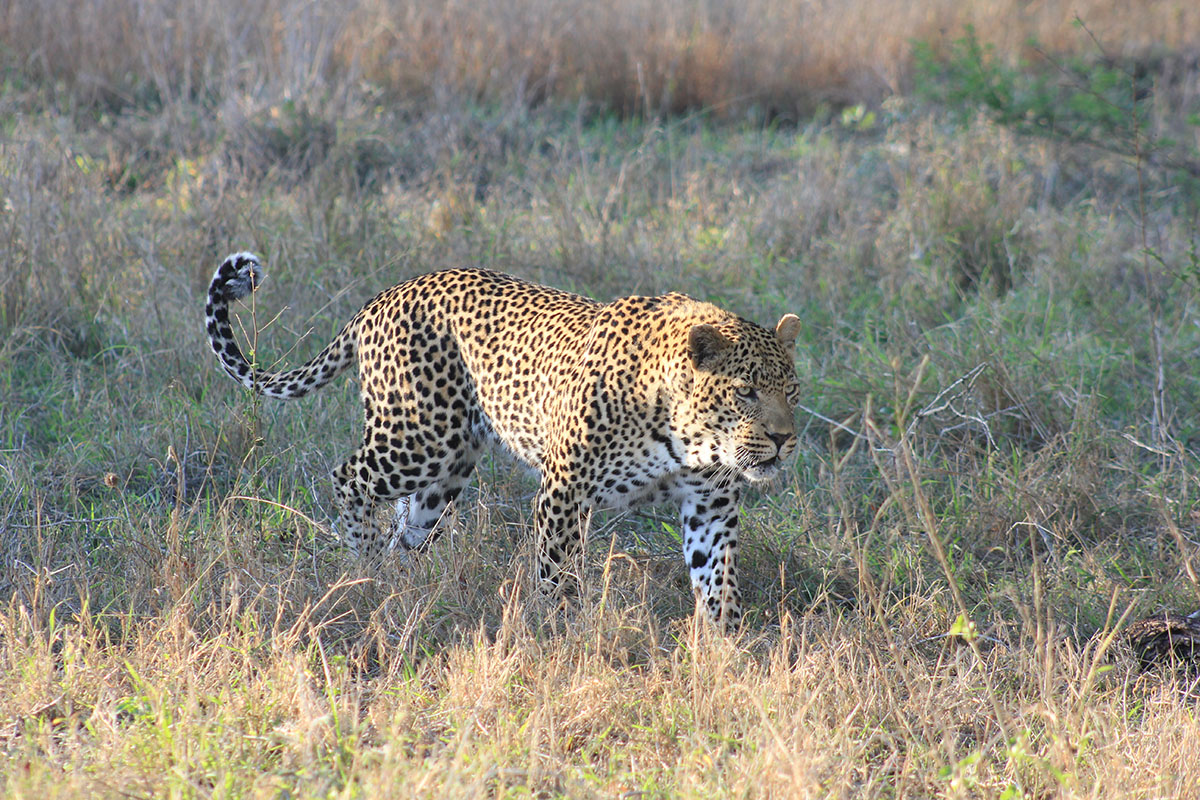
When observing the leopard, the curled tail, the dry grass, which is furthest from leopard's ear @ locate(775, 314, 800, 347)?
the dry grass

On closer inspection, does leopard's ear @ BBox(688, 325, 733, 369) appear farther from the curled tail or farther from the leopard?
the curled tail

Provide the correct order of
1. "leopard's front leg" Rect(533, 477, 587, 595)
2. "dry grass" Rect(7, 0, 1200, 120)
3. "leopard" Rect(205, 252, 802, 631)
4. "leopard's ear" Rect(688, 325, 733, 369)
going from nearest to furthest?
1. "leopard's ear" Rect(688, 325, 733, 369)
2. "leopard" Rect(205, 252, 802, 631)
3. "leopard's front leg" Rect(533, 477, 587, 595)
4. "dry grass" Rect(7, 0, 1200, 120)

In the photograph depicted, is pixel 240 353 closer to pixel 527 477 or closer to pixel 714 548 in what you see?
pixel 527 477

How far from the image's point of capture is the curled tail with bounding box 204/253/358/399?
5.05 metres

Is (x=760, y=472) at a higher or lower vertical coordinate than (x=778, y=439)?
lower

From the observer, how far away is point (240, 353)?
5.17 m

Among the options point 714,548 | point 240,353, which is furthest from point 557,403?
point 240,353

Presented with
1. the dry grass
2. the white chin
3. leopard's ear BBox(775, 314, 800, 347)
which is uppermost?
the dry grass

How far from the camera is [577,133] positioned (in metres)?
9.50

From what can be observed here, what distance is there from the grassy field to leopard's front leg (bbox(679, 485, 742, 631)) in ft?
0.44

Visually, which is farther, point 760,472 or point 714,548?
point 714,548

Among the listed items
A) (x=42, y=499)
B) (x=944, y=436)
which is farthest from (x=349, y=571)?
(x=944, y=436)

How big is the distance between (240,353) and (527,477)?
4.33 feet

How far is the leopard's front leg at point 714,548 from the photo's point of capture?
4520 millimetres
